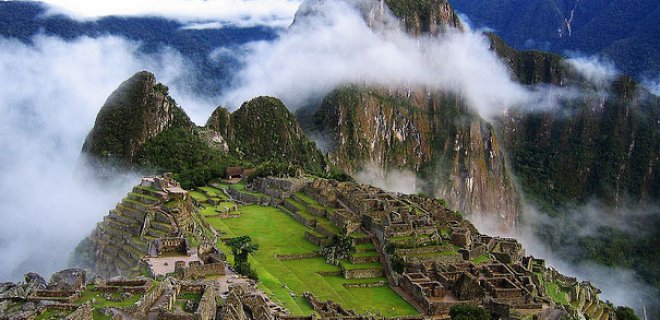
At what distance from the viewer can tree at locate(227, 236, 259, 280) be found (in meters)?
34.3

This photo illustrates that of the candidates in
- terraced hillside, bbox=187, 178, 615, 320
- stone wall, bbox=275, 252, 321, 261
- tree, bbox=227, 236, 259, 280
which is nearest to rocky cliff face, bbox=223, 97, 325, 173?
terraced hillside, bbox=187, 178, 615, 320

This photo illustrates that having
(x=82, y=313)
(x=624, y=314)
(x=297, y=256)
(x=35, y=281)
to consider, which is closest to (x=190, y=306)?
(x=82, y=313)

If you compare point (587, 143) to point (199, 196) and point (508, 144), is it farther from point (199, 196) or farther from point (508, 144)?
point (199, 196)

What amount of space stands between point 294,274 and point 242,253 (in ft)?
13.9

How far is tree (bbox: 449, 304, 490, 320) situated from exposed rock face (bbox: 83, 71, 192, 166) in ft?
161

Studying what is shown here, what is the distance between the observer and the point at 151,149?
3243 inches

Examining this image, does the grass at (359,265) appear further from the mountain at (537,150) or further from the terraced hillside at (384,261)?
the mountain at (537,150)

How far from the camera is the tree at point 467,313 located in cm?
3606

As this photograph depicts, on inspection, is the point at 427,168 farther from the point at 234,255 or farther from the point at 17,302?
the point at 17,302

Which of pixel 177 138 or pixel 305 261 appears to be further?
pixel 177 138

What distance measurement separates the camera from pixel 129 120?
84312mm

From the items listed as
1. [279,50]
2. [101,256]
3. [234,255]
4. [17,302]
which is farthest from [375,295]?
[279,50]

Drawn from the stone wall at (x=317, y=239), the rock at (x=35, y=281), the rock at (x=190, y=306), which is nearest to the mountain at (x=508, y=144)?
the stone wall at (x=317, y=239)

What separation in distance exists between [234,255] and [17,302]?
18.3 meters
